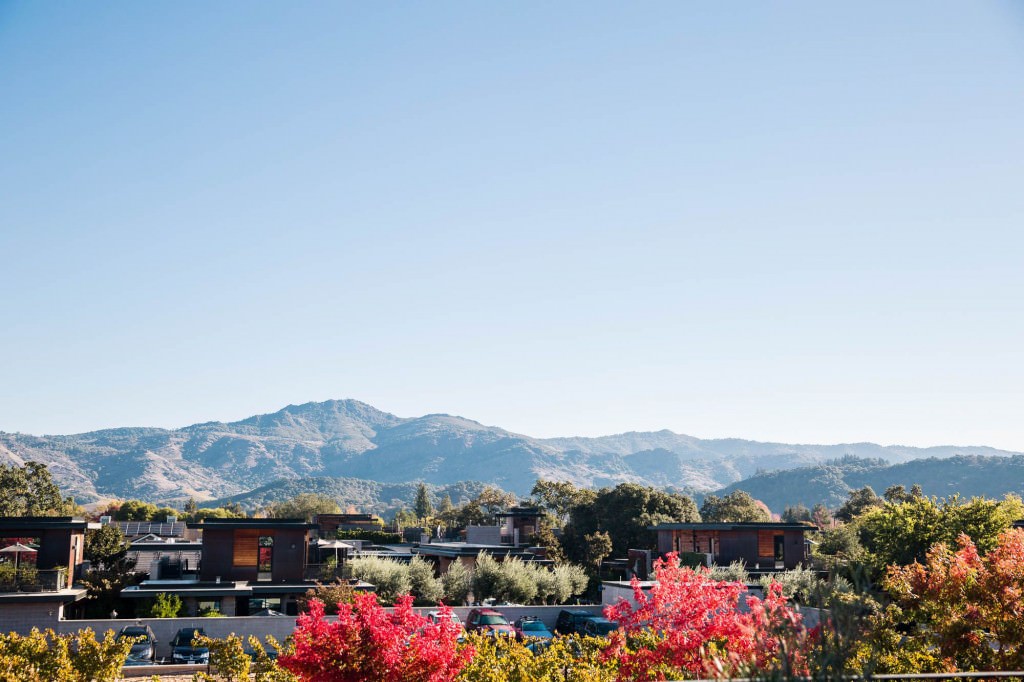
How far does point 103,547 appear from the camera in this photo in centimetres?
4941

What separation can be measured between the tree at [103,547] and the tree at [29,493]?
1444 inches

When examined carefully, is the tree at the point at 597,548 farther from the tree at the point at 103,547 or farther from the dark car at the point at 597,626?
the tree at the point at 103,547

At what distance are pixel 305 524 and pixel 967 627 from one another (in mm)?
33084

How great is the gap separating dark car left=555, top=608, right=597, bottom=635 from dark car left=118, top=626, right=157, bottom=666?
16.1 m

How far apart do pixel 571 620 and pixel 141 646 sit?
17594 mm

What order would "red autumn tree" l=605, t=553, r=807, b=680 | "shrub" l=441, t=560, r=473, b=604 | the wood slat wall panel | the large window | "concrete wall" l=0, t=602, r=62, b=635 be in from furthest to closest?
"shrub" l=441, t=560, r=473, b=604
the large window
the wood slat wall panel
"concrete wall" l=0, t=602, r=62, b=635
"red autumn tree" l=605, t=553, r=807, b=680

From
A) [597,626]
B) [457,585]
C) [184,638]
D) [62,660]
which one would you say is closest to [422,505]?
[457,585]

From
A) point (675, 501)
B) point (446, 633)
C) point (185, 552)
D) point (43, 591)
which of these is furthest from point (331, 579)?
point (675, 501)

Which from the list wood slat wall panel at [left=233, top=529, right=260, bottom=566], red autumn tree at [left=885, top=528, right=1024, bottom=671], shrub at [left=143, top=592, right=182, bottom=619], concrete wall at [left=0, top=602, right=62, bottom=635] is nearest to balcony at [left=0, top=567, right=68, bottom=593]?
concrete wall at [left=0, top=602, right=62, bottom=635]

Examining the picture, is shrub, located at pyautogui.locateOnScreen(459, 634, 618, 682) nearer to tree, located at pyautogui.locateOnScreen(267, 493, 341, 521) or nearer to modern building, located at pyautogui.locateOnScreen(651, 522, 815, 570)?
modern building, located at pyautogui.locateOnScreen(651, 522, 815, 570)

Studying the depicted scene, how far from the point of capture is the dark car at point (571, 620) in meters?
37.9

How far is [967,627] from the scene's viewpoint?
18266 millimetres

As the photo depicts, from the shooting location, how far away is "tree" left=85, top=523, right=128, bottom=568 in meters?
49.0

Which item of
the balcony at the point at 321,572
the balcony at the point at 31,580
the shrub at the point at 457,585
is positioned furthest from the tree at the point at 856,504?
the balcony at the point at 31,580
